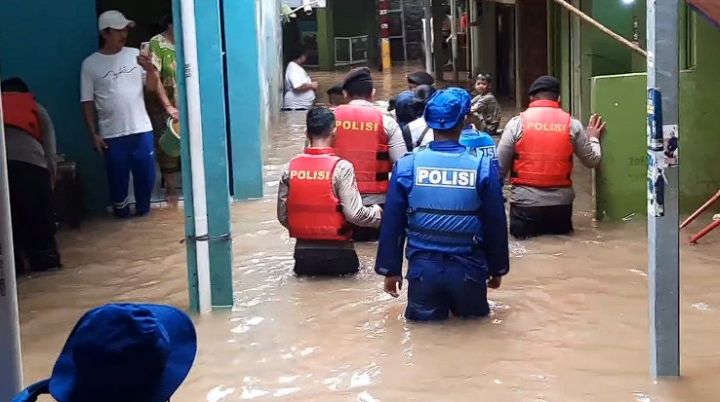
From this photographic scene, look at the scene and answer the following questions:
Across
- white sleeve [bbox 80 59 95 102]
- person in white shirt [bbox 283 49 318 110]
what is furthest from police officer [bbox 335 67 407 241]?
person in white shirt [bbox 283 49 318 110]

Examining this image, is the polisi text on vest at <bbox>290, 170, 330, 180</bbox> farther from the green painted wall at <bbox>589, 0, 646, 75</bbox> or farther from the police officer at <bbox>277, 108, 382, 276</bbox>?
the green painted wall at <bbox>589, 0, 646, 75</bbox>

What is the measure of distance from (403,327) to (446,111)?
46.3 inches

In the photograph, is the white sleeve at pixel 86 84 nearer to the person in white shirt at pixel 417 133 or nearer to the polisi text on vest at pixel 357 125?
the polisi text on vest at pixel 357 125

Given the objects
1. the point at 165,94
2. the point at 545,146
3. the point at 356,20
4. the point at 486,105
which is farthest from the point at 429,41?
the point at 545,146

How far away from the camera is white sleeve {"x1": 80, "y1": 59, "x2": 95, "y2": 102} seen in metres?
8.55

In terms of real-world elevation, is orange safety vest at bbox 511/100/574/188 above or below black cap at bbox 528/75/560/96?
below

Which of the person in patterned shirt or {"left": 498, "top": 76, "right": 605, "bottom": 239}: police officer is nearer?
{"left": 498, "top": 76, "right": 605, "bottom": 239}: police officer

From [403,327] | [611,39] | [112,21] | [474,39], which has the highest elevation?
[474,39]

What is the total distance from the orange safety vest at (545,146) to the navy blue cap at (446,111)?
78.3 inches

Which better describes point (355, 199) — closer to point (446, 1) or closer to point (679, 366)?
point (679, 366)

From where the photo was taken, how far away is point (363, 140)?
7691 millimetres

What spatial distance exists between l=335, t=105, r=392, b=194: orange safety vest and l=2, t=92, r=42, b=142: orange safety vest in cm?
207

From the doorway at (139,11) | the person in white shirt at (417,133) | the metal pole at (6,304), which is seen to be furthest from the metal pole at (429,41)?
the metal pole at (6,304)

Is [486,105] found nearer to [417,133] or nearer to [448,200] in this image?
[417,133]
